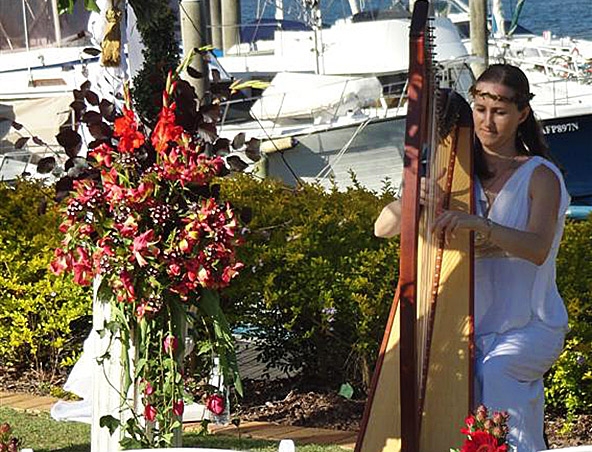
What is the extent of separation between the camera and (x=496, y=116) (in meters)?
4.34

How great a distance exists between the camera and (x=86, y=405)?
5938 millimetres

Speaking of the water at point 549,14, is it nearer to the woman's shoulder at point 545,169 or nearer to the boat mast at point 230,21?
the boat mast at point 230,21

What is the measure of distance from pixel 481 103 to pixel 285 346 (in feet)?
7.85

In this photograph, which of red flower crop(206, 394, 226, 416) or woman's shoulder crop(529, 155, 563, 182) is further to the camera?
woman's shoulder crop(529, 155, 563, 182)

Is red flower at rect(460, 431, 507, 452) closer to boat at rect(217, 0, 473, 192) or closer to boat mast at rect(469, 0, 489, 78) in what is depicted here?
boat at rect(217, 0, 473, 192)

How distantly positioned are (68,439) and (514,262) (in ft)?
7.55

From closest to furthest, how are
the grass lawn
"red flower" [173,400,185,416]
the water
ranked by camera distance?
"red flower" [173,400,185,416] → the grass lawn → the water

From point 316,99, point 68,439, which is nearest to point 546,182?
point 68,439

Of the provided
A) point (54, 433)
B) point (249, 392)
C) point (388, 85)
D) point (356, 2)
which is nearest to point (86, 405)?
point (54, 433)

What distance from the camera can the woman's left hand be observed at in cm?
398

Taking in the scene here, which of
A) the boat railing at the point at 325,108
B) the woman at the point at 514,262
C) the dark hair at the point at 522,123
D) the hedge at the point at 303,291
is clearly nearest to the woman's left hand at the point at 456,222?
the woman at the point at 514,262

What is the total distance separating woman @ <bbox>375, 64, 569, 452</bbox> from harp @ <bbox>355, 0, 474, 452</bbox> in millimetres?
80

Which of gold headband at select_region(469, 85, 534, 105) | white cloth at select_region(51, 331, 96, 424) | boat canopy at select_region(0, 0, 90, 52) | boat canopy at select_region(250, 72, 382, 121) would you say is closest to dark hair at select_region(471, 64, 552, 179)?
gold headband at select_region(469, 85, 534, 105)

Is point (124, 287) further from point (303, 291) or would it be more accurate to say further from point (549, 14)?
point (549, 14)
